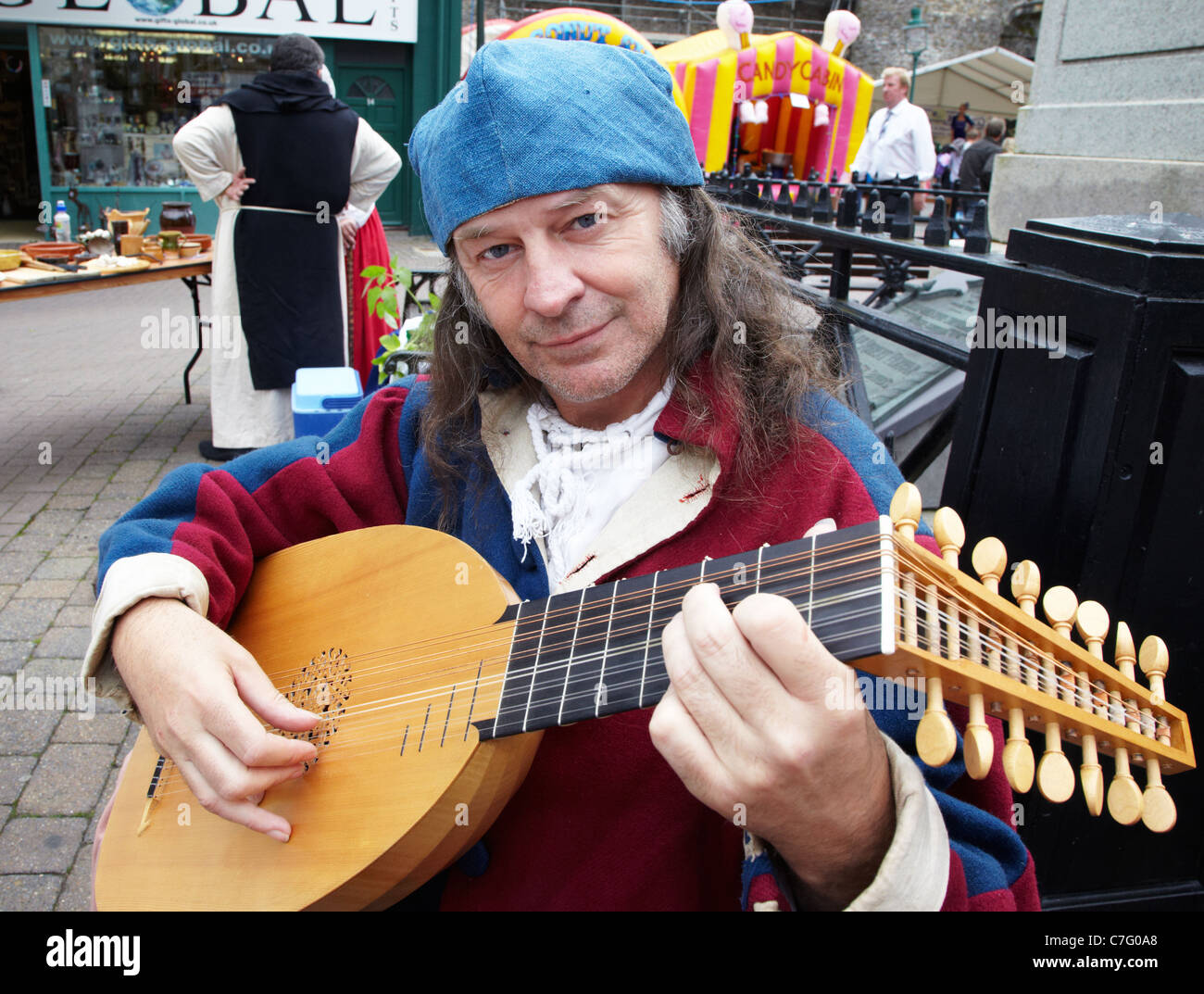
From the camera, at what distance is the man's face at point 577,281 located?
4.64 ft

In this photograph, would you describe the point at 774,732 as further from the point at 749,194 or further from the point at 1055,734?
the point at 749,194

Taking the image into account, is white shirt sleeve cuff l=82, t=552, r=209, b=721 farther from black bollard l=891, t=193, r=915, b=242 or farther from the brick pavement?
black bollard l=891, t=193, r=915, b=242

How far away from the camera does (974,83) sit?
2261 cm

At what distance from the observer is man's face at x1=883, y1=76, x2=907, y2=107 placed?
380 inches

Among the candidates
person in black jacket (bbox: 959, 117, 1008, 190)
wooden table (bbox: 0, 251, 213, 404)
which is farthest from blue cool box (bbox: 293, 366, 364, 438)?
person in black jacket (bbox: 959, 117, 1008, 190)

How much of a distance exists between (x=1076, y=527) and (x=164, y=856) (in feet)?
5.22

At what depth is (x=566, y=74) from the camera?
1.42 m

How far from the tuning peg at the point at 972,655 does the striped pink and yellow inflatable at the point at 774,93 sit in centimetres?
1092

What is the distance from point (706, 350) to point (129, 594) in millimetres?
1073

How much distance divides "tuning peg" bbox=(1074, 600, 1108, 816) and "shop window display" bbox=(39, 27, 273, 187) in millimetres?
13155

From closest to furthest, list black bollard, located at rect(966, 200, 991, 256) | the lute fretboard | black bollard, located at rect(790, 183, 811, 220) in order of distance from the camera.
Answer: the lute fretboard, black bollard, located at rect(966, 200, 991, 256), black bollard, located at rect(790, 183, 811, 220)
